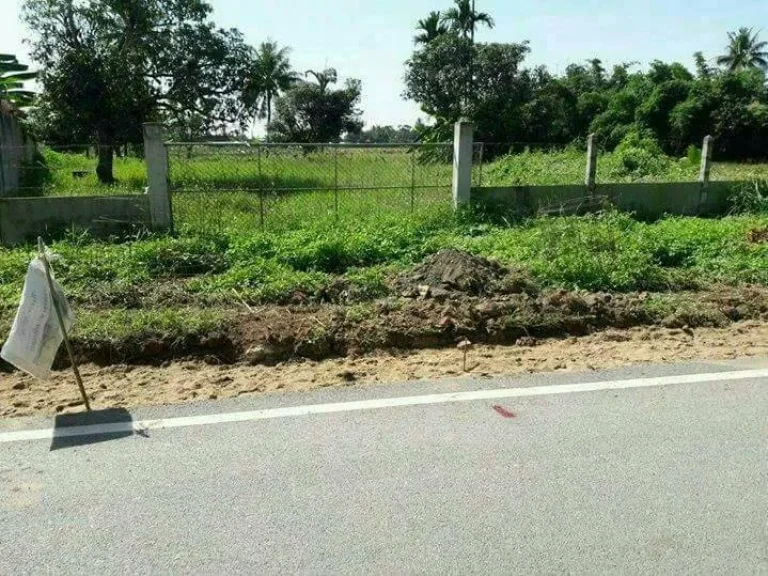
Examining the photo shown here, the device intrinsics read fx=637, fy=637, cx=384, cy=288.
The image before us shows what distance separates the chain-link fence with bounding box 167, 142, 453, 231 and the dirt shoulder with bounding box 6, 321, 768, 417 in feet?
17.3

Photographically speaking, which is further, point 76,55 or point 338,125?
point 338,125

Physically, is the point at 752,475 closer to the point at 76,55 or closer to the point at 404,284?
the point at 404,284

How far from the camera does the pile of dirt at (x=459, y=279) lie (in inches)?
264

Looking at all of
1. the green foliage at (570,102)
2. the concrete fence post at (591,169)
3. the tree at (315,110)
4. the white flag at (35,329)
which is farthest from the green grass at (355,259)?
the tree at (315,110)

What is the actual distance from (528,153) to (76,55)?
1481 centimetres

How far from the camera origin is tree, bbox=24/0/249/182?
1791 cm

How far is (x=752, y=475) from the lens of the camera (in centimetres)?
330

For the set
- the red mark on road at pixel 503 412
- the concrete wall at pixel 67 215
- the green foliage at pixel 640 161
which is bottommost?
the red mark on road at pixel 503 412

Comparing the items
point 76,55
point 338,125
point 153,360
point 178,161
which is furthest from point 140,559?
point 338,125

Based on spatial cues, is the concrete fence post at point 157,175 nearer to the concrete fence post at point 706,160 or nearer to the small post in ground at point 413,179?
the small post in ground at point 413,179

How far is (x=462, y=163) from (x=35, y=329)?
826 centimetres

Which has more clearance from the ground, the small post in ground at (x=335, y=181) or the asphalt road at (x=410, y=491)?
the small post in ground at (x=335, y=181)

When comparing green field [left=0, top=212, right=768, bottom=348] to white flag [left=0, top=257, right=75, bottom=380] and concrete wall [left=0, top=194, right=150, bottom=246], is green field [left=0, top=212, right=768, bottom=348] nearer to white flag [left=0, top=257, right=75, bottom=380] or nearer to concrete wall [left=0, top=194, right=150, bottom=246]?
concrete wall [left=0, top=194, right=150, bottom=246]

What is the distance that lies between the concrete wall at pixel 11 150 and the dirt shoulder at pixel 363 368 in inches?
350
